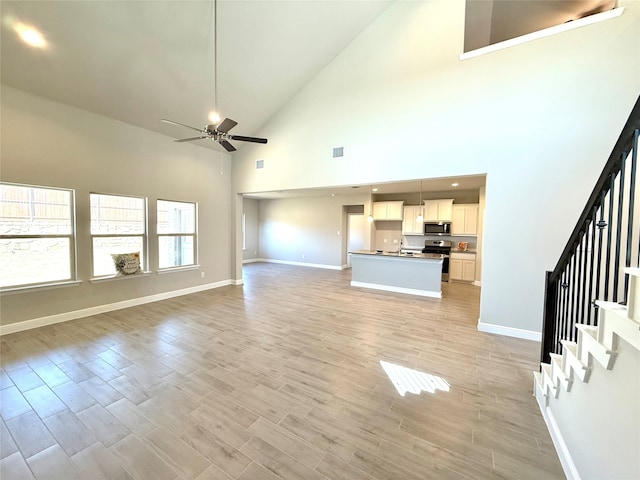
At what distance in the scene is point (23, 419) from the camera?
2.05 metres

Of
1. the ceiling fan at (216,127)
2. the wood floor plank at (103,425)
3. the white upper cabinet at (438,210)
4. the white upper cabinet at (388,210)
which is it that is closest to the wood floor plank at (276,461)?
the wood floor plank at (103,425)

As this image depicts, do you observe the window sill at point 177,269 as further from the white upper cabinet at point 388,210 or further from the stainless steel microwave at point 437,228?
the stainless steel microwave at point 437,228

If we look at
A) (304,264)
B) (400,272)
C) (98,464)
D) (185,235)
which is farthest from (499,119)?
(304,264)

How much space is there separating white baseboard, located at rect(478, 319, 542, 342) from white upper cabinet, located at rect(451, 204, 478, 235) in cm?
386

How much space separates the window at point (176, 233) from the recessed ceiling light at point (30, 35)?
8.75 ft

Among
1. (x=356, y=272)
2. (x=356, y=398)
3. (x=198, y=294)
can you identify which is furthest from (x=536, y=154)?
(x=198, y=294)

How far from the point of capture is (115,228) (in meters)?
4.65

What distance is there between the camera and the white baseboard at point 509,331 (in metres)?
3.58

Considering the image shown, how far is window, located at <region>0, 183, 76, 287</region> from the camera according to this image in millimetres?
3592

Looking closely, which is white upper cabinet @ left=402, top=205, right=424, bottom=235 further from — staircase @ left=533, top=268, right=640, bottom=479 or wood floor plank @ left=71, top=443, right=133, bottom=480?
wood floor plank @ left=71, top=443, right=133, bottom=480

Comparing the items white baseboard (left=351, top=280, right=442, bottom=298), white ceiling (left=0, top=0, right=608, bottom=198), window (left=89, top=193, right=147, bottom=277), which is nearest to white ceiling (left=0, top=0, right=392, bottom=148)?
white ceiling (left=0, top=0, right=608, bottom=198)

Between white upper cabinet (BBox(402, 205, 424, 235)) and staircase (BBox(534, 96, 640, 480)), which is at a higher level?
white upper cabinet (BBox(402, 205, 424, 235))

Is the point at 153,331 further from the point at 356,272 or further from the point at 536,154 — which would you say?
the point at 536,154

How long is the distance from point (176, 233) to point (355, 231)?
5736 millimetres
